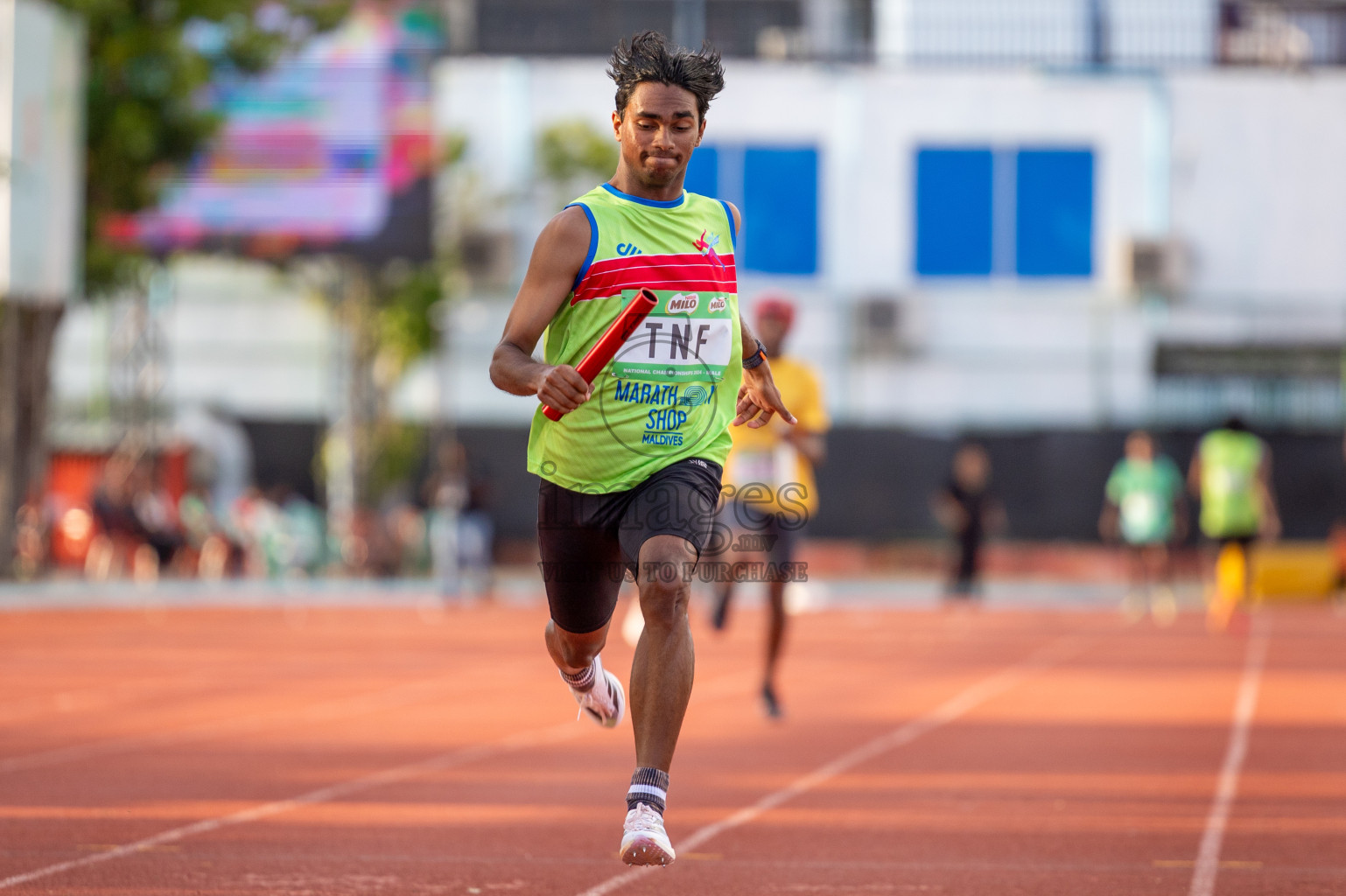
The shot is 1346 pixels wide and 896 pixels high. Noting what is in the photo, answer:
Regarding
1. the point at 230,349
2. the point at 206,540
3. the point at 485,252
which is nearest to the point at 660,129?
the point at 206,540

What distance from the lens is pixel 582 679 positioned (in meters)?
6.25

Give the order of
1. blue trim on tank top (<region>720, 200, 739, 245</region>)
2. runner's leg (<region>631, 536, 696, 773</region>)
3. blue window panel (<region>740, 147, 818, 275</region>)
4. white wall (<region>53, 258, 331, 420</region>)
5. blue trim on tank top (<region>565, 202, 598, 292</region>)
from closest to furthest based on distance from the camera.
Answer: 1. runner's leg (<region>631, 536, 696, 773</region>)
2. blue trim on tank top (<region>565, 202, 598, 292</region>)
3. blue trim on tank top (<region>720, 200, 739, 245</region>)
4. blue window panel (<region>740, 147, 818, 275</region>)
5. white wall (<region>53, 258, 331, 420</region>)

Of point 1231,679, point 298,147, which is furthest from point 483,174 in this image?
point 1231,679

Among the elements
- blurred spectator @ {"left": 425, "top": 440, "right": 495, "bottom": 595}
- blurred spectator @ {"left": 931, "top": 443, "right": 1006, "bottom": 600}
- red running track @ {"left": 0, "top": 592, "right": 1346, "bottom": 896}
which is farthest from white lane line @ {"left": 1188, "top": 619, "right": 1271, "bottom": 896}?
blurred spectator @ {"left": 425, "top": 440, "right": 495, "bottom": 595}

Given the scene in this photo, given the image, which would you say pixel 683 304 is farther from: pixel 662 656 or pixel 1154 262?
pixel 1154 262

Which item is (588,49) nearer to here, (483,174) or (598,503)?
(483,174)

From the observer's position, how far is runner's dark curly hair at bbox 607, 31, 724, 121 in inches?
218

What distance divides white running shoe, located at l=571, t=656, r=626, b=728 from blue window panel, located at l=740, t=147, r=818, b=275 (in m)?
28.6

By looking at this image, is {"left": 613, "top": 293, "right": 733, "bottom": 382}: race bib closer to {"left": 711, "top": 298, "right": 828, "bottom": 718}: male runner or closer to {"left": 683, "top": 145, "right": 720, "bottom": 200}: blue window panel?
{"left": 711, "top": 298, "right": 828, "bottom": 718}: male runner

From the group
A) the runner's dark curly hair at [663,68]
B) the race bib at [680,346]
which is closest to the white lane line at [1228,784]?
the race bib at [680,346]

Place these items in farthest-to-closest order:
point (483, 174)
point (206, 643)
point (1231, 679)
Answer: point (483, 174) → point (206, 643) → point (1231, 679)

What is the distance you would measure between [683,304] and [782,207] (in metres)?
29.8

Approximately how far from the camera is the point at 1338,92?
3541 cm

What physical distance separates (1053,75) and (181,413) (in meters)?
16.1
